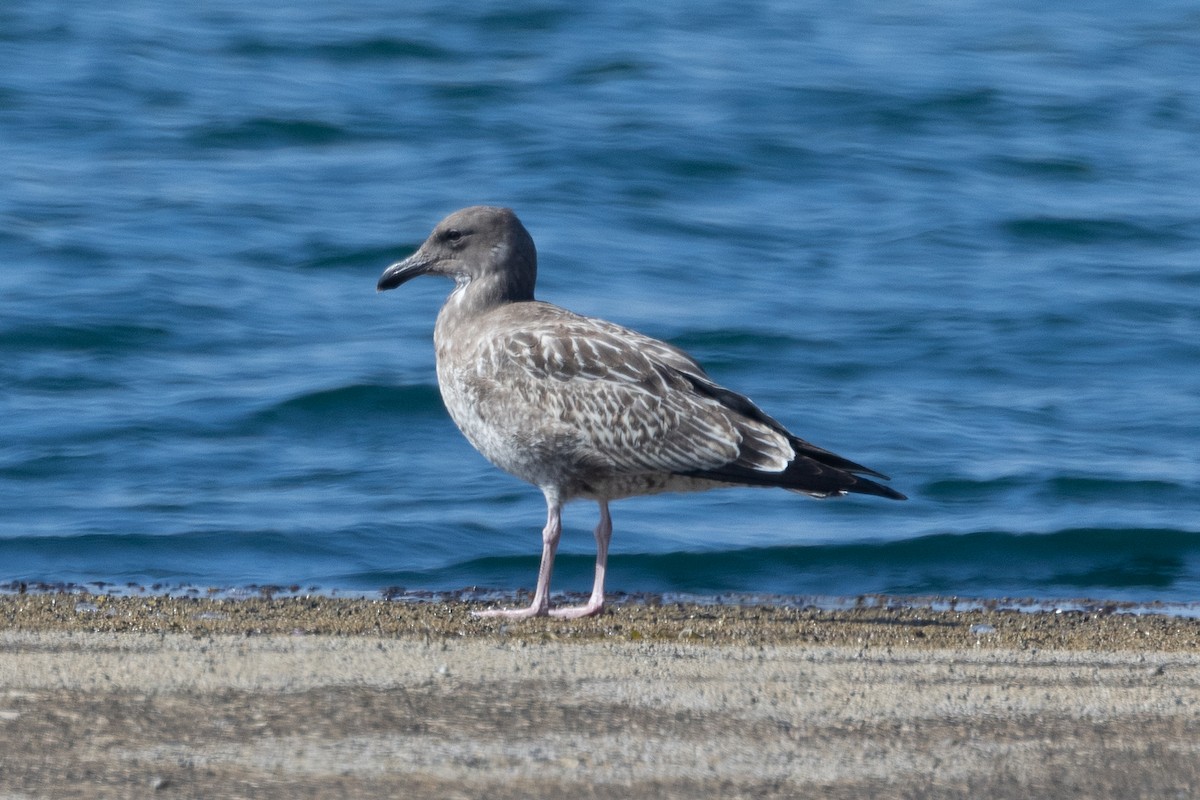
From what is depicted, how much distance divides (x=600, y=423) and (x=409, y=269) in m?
1.27

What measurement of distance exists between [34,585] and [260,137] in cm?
1107

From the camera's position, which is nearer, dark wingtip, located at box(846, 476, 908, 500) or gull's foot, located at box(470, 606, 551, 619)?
gull's foot, located at box(470, 606, 551, 619)

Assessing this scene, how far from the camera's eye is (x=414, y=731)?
4.28 m

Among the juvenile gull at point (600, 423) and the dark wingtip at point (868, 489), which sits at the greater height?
the juvenile gull at point (600, 423)

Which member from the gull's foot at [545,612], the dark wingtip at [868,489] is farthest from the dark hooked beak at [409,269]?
the dark wingtip at [868,489]

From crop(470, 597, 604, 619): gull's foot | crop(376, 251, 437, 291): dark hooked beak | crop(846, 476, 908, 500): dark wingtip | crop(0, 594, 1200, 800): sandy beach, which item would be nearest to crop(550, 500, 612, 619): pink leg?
crop(470, 597, 604, 619): gull's foot

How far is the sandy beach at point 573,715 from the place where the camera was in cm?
395

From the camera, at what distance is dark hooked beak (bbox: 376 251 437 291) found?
7676 millimetres

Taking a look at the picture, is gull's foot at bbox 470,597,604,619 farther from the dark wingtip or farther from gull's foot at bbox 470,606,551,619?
the dark wingtip

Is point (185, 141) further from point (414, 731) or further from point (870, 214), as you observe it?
point (414, 731)

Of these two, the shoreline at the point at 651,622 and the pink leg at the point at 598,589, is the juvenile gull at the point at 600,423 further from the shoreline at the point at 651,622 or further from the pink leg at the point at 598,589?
the shoreline at the point at 651,622

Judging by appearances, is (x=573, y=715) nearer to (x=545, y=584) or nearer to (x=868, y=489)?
(x=545, y=584)

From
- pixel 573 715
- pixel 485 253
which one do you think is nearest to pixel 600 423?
pixel 485 253

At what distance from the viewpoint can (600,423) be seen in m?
6.96
